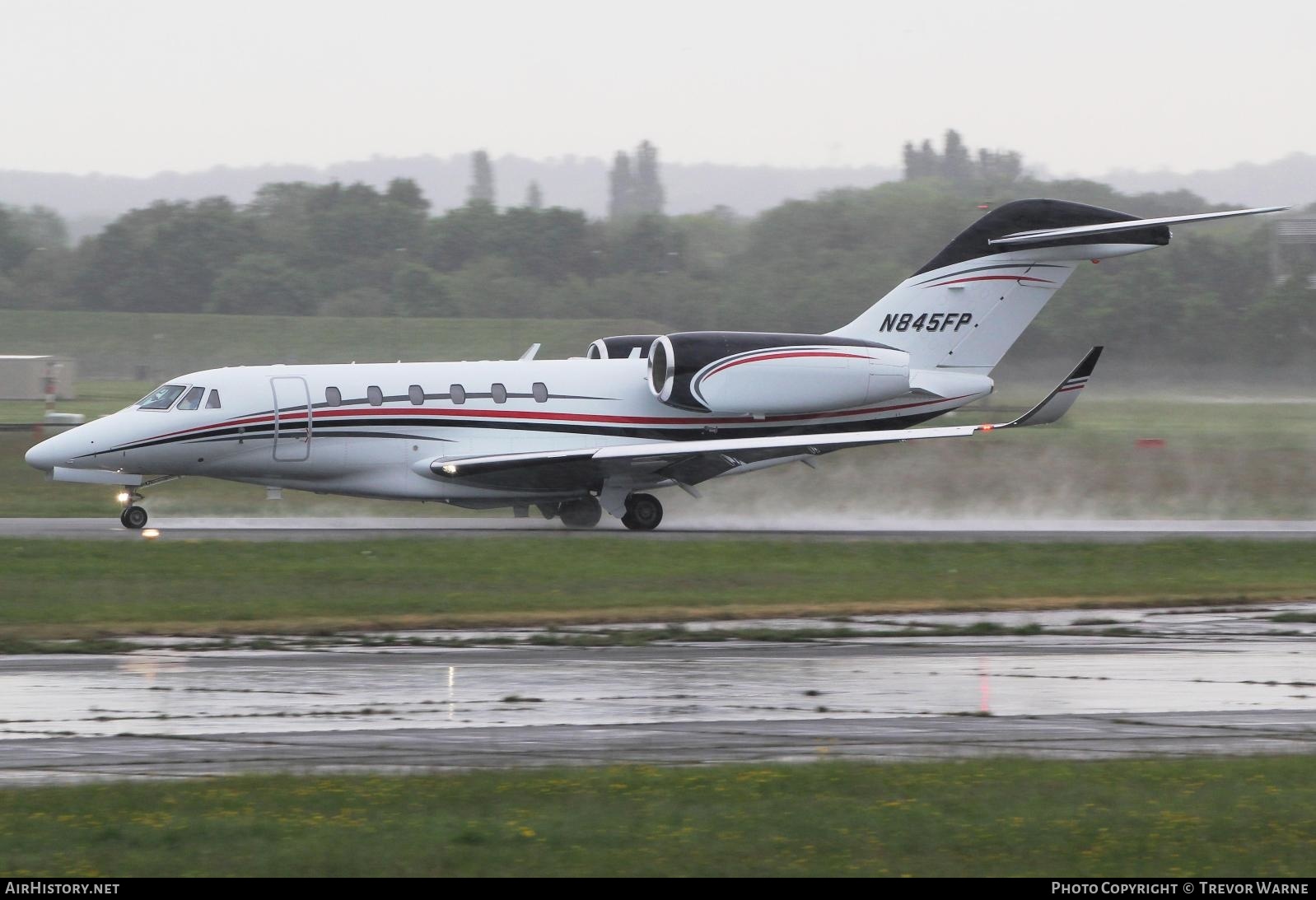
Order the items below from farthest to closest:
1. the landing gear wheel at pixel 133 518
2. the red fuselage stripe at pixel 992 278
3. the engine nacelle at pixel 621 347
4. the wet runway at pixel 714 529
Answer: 1. the engine nacelle at pixel 621 347
2. the red fuselage stripe at pixel 992 278
3. the landing gear wheel at pixel 133 518
4. the wet runway at pixel 714 529

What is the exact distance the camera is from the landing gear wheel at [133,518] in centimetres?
2630

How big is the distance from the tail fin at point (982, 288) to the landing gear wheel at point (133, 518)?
13.5 m

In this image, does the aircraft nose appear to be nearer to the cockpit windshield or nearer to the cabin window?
the cockpit windshield

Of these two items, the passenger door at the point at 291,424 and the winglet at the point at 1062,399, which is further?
the passenger door at the point at 291,424

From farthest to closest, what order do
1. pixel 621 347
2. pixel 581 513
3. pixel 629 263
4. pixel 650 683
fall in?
pixel 629 263 < pixel 621 347 < pixel 581 513 < pixel 650 683

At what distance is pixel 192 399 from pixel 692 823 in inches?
795

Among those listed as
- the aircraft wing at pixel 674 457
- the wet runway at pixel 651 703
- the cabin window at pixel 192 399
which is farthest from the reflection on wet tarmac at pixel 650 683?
the cabin window at pixel 192 399

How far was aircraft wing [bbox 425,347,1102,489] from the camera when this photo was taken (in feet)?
85.7

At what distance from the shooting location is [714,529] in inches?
1143

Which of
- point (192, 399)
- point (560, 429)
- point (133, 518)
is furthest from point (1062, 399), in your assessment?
point (133, 518)

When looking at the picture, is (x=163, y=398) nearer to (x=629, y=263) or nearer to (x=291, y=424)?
(x=291, y=424)

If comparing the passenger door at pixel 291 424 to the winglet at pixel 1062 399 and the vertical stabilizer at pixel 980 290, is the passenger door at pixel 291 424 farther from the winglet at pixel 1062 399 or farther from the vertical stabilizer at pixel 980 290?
the winglet at pixel 1062 399

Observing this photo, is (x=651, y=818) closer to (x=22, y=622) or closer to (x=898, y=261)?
(x=22, y=622)

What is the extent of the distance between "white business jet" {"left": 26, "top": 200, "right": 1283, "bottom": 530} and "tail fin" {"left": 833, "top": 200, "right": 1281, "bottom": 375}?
0.11 feet
